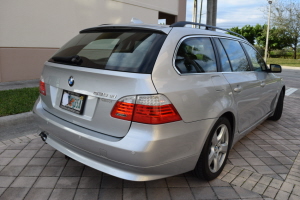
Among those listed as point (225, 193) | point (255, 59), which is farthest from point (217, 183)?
point (255, 59)

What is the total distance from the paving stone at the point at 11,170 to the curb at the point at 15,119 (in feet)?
5.28

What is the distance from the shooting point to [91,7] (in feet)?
33.1

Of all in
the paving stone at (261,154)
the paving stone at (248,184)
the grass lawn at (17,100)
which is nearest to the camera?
the paving stone at (248,184)

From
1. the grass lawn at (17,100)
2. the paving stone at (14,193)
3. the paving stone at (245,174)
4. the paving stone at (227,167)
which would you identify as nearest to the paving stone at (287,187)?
the paving stone at (245,174)

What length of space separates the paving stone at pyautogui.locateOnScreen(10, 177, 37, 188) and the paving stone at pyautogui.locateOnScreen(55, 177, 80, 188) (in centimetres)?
28

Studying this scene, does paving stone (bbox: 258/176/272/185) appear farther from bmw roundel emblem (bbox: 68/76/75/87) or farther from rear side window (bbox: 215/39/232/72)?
bmw roundel emblem (bbox: 68/76/75/87)

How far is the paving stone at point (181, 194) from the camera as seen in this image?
2764 millimetres

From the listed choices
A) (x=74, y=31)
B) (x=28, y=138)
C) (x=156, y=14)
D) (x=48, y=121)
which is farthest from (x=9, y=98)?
(x=156, y=14)

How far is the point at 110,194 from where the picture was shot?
109 inches

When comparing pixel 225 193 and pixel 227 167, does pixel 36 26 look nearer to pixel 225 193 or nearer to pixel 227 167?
pixel 227 167

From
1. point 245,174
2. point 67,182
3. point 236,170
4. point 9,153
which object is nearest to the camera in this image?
point 67,182

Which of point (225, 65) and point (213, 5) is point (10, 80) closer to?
point (225, 65)

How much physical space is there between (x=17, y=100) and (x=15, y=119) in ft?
3.85

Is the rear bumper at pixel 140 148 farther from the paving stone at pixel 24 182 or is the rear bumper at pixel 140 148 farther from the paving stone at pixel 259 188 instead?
the paving stone at pixel 259 188
